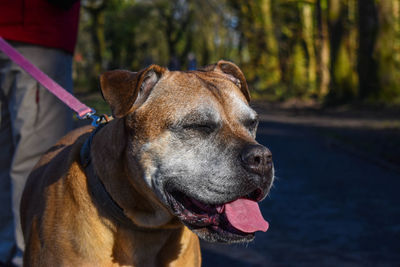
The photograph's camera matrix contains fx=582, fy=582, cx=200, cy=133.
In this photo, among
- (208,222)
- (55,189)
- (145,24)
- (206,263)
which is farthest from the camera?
(145,24)

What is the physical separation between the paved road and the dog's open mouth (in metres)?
1.94

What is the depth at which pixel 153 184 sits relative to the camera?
2.94 metres

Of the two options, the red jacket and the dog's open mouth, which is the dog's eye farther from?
the red jacket

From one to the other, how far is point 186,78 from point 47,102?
61.6 inches

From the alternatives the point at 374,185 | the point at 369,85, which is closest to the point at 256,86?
the point at 369,85

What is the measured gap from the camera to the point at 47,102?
439 cm

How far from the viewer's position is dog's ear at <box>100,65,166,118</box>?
2.96 meters

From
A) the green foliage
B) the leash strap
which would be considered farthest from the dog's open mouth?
the green foliage

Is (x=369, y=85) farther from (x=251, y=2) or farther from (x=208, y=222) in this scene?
(x=251, y=2)

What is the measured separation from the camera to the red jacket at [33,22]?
414cm

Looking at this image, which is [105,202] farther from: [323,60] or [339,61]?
[323,60]

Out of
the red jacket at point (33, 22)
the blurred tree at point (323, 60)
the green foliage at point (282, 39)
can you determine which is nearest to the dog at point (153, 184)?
the red jacket at point (33, 22)

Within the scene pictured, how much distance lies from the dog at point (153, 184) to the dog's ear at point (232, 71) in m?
0.54

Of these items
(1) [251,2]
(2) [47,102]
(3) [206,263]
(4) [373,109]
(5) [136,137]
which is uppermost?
(5) [136,137]
